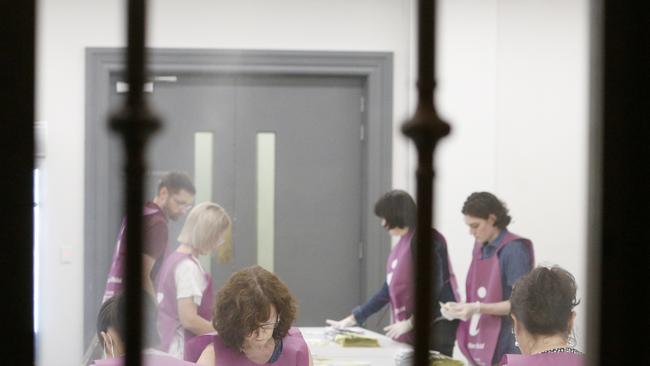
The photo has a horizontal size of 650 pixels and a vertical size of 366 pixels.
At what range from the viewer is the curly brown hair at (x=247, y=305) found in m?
2.52

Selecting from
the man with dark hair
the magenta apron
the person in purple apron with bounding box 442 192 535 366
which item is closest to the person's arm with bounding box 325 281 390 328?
the magenta apron

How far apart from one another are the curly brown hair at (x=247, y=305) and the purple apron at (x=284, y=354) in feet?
0.08

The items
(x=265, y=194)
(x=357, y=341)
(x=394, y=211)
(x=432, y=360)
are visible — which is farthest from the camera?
(x=265, y=194)

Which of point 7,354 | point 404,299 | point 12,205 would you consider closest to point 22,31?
point 12,205

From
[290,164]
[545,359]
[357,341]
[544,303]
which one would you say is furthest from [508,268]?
[290,164]

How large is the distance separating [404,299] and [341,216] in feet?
4.20

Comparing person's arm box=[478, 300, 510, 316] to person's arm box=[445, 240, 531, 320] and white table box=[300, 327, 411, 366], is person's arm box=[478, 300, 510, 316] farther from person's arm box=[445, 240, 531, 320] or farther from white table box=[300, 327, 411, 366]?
white table box=[300, 327, 411, 366]

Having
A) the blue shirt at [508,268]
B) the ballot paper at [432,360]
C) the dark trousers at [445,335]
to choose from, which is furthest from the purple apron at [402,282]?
the ballot paper at [432,360]

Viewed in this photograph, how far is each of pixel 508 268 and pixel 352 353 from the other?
2.42 feet

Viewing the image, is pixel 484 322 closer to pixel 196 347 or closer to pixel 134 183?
pixel 196 347

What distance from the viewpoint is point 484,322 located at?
3564 millimetres

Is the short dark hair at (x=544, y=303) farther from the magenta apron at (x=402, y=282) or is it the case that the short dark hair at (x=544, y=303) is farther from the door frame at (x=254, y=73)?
the door frame at (x=254, y=73)

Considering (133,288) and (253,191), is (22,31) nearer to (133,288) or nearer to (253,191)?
(133,288)

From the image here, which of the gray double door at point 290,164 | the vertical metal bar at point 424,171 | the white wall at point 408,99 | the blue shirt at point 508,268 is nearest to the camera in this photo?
the vertical metal bar at point 424,171
